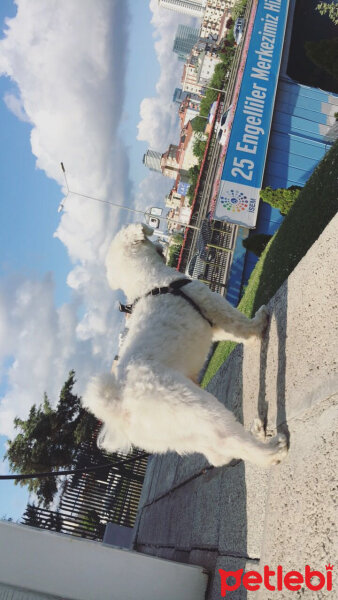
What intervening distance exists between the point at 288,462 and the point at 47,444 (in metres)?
8.81

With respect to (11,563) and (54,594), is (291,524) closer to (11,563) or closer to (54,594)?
(54,594)

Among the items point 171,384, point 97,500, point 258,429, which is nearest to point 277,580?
point 258,429

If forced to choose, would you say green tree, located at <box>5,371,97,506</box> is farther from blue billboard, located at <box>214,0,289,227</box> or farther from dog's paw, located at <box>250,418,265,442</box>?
blue billboard, located at <box>214,0,289,227</box>

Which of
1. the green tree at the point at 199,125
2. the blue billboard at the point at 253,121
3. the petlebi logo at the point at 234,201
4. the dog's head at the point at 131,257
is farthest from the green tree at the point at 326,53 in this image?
the green tree at the point at 199,125

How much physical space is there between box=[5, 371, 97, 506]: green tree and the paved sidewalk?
253 inches

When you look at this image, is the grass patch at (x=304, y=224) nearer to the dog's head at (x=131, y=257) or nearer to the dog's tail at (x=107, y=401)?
the dog's head at (x=131, y=257)

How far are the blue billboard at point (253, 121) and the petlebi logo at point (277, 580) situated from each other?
1215cm

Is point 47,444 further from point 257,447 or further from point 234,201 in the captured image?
point 234,201

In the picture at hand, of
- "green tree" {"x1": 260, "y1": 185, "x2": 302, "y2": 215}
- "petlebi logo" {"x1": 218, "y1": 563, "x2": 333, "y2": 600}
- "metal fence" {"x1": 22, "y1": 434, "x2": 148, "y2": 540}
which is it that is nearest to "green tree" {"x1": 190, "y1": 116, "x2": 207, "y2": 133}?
"green tree" {"x1": 260, "y1": 185, "x2": 302, "y2": 215}

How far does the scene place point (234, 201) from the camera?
13477 millimetres

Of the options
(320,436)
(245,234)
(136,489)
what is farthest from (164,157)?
(320,436)

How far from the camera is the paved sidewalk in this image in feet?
4.82

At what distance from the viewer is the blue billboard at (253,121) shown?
13492 mm

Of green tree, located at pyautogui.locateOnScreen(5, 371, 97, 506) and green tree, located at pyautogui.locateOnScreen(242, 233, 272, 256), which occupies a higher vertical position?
green tree, located at pyautogui.locateOnScreen(242, 233, 272, 256)
